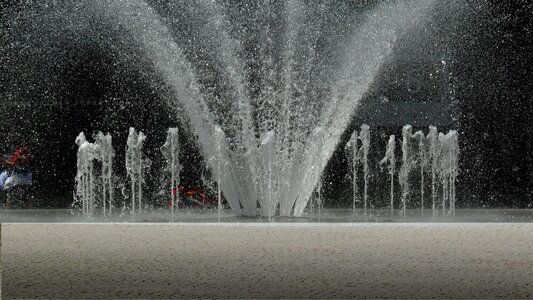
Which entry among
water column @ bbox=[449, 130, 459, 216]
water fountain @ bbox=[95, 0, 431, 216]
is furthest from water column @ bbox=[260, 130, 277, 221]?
water column @ bbox=[449, 130, 459, 216]

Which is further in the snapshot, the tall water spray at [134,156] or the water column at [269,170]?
the tall water spray at [134,156]

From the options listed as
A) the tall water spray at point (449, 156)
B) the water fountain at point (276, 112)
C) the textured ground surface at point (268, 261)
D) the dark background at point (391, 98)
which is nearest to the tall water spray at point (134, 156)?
the water fountain at point (276, 112)

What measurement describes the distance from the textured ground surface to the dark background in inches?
518

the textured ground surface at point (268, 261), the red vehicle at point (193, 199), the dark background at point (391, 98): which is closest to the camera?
the textured ground surface at point (268, 261)

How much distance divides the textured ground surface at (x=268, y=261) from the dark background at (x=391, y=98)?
13.2 metres

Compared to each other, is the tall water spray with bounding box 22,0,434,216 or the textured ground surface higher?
the tall water spray with bounding box 22,0,434,216

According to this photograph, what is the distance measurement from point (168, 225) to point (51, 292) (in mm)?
5951

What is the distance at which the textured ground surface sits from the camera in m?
6.22

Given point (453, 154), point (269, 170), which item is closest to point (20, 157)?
point (269, 170)

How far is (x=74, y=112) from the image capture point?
25.8 meters

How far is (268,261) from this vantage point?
781 centimetres

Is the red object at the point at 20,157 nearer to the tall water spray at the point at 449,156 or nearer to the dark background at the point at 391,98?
the dark background at the point at 391,98

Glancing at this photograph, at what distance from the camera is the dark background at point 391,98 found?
24422 mm

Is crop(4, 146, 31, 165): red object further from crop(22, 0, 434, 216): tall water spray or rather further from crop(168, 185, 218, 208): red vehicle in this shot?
crop(168, 185, 218, 208): red vehicle
